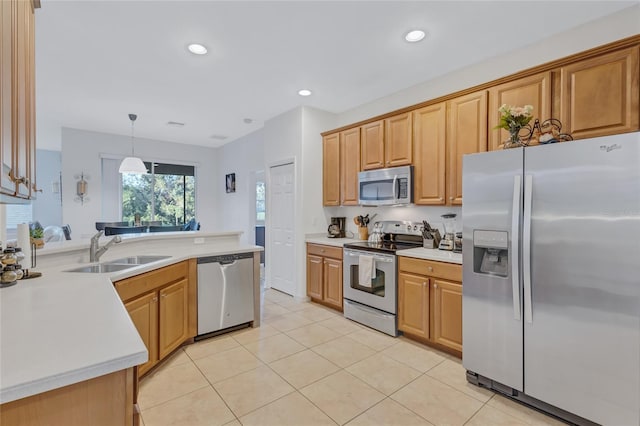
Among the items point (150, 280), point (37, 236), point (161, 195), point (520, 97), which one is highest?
point (520, 97)

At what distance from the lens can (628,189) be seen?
5.49 ft

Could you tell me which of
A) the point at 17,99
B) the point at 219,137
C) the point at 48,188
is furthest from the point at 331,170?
the point at 48,188

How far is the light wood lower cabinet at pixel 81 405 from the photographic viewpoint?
2.45ft

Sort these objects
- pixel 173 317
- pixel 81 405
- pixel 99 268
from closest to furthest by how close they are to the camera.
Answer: pixel 81 405, pixel 99 268, pixel 173 317

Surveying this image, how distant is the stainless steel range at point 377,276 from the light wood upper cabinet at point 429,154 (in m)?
0.52

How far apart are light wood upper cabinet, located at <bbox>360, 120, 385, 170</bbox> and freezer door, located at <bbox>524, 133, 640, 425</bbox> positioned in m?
1.89

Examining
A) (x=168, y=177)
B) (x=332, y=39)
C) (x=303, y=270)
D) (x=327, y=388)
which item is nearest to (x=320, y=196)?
(x=303, y=270)

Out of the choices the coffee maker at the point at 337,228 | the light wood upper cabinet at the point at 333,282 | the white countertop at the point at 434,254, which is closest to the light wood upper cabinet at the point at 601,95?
the white countertop at the point at 434,254

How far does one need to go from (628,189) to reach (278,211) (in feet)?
12.7

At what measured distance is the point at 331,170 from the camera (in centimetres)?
446

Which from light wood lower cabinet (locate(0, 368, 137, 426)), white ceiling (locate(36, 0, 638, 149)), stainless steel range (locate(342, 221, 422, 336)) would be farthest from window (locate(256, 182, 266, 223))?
light wood lower cabinet (locate(0, 368, 137, 426))

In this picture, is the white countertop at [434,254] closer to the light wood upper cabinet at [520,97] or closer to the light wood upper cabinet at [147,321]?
the light wood upper cabinet at [520,97]

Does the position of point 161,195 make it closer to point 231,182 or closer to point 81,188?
point 81,188

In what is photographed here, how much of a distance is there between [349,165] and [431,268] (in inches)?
74.5
